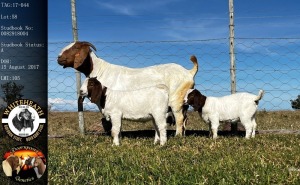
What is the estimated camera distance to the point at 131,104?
273 inches

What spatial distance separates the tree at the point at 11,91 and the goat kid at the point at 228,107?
5.85 meters

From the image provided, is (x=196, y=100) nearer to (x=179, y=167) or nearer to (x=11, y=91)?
(x=179, y=167)

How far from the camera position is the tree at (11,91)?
8.81ft

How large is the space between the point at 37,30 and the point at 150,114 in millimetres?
4472

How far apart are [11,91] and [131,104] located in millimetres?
4268

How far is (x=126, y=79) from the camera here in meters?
8.34

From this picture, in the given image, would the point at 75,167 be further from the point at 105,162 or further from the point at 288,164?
the point at 288,164

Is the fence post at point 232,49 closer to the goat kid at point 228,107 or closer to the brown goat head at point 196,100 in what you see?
the goat kid at point 228,107

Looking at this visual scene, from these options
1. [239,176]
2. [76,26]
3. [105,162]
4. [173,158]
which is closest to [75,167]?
[105,162]

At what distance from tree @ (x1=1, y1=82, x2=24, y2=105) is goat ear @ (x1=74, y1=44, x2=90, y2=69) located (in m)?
5.30

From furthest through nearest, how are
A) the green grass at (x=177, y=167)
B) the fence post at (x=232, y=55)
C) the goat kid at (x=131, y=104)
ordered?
the fence post at (x=232, y=55), the goat kid at (x=131, y=104), the green grass at (x=177, y=167)

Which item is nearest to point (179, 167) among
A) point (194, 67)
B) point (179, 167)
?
point (179, 167)

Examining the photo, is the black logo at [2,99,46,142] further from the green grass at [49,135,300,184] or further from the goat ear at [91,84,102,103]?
the goat ear at [91,84,102,103]

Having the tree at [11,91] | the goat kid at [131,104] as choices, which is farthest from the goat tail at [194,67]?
the tree at [11,91]
